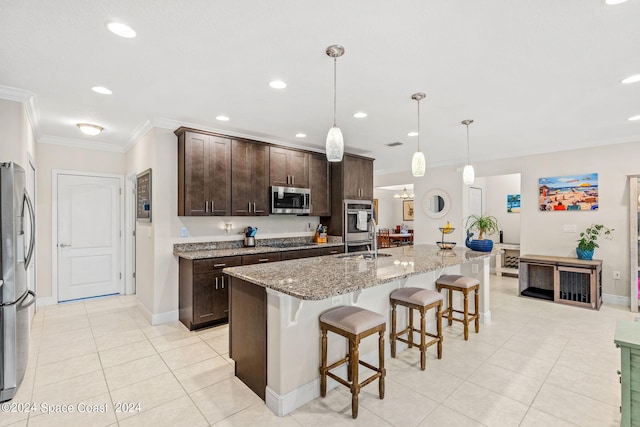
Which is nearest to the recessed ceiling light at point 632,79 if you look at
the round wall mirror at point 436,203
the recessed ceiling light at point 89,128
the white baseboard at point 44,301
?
the round wall mirror at point 436,203

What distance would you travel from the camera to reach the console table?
4340 millimetres

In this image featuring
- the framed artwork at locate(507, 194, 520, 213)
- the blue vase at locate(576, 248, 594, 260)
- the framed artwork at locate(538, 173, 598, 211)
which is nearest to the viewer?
the blue vase at locate(576, 248, 594, 260)

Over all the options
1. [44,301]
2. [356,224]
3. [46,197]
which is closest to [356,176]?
[356,224]

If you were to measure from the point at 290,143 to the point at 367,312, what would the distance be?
3.23 metres

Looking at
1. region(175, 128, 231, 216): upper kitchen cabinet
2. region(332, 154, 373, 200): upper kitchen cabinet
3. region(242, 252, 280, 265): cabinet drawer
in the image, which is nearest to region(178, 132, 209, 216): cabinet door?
region(175, 128, 231, 216): upper kitchen cabinet

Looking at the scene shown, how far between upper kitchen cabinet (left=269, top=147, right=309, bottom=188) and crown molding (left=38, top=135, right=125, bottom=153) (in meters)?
2.63

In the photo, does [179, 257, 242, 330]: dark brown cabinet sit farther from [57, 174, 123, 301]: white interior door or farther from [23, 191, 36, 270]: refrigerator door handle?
[57, 174, 123, 301]: white interior door

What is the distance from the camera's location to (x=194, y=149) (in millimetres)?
3789

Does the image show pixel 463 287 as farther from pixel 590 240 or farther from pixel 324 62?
pixel 590 240

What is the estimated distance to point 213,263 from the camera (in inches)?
141

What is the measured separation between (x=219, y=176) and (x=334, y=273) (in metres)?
2.42

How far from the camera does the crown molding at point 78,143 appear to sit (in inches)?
176

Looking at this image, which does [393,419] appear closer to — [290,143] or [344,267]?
[344,267]

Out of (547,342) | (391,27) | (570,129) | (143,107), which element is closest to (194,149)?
(143,107)
